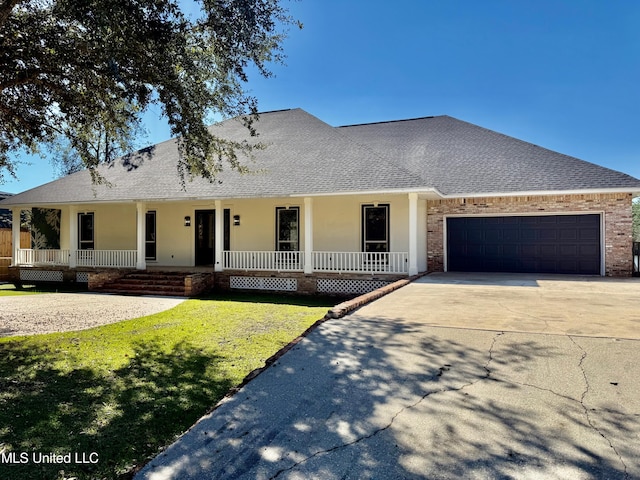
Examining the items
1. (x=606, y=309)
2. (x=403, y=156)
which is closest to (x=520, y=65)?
(x=403, y=156)

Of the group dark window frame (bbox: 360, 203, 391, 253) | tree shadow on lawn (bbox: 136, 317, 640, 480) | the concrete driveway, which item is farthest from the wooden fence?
tree shadow on lawn (bbox: 136, 317, 640, 480)

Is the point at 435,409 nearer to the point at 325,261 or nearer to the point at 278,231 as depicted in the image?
the point at 325,261

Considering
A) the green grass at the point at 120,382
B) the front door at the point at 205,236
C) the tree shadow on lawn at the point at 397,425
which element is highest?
the front door at the point at 205,236

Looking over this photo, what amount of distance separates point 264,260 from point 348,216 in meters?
3.47

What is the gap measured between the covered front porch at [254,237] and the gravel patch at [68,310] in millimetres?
2754

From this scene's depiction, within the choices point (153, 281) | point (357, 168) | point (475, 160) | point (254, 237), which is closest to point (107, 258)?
point (153, 281)

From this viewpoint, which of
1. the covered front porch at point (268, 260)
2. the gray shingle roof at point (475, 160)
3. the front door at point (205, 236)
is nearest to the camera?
the covered front porch at point (268, 260)

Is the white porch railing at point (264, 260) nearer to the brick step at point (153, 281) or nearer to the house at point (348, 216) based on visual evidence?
the house at point (348, 216)

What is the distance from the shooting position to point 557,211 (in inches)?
519

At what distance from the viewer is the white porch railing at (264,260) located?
13766 millimetres

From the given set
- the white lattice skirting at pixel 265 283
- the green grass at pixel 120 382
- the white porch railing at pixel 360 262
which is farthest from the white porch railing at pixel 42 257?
the white porch railing at pixel 360 262

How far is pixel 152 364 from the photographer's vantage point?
5.62 metres

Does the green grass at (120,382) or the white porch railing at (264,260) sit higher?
the white porch railing at (264,260)

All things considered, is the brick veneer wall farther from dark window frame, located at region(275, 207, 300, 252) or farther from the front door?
the front door
